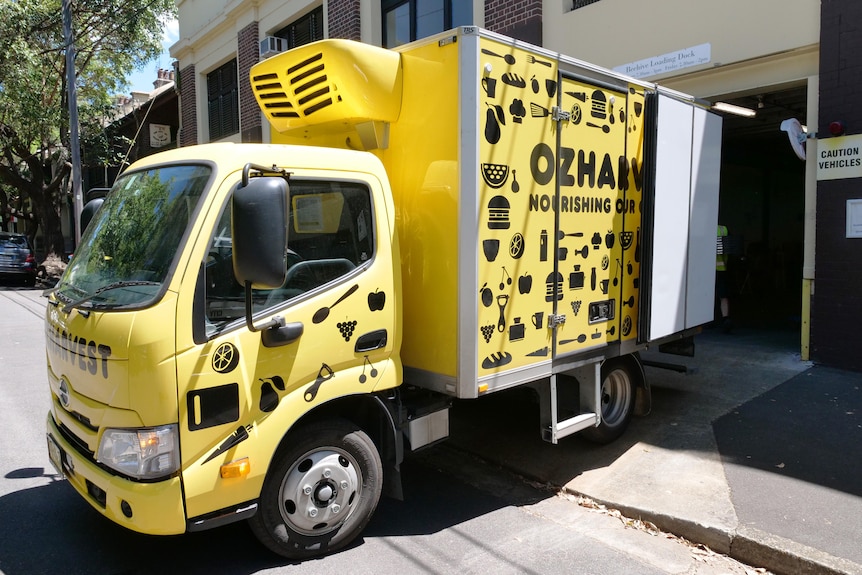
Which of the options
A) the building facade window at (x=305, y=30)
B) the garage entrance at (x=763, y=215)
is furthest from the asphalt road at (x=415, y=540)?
the building facade window at (x=305, y=30)

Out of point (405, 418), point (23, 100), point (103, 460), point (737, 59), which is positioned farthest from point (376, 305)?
point (23, 100)

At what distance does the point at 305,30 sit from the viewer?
1465cm

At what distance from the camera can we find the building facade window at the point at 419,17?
11008 millimetres

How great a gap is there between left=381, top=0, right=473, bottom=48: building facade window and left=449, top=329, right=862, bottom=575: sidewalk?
705 centimetres

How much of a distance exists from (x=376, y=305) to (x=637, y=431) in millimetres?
3222

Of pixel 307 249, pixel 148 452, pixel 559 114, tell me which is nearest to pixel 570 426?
pixel 559 114

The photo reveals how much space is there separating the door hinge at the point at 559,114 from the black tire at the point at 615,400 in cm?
213

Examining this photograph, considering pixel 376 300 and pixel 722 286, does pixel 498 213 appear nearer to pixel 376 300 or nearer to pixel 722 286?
pixel 376 300

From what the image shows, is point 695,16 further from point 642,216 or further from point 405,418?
point 405,418

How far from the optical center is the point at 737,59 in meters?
7.53

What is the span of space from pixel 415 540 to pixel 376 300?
5.06ft

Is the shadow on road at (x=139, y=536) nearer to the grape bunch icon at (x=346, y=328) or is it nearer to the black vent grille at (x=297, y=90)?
the grape bunch icon at (x=346, y=328)

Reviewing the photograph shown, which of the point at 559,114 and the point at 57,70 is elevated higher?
the point at 57,70

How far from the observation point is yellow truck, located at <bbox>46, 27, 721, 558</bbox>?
3.10 metres
